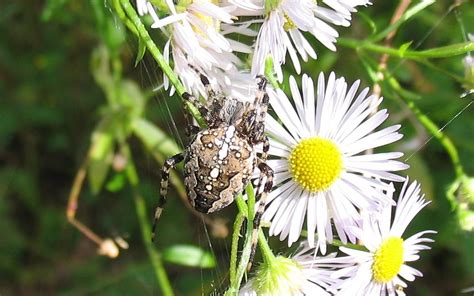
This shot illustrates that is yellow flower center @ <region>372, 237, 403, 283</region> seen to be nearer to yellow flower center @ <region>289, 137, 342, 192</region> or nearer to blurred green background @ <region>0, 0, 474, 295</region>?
yellow flower center @ <region>289, 137, 342, 192</region>

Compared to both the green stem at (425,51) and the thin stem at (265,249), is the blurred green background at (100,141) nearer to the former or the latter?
the green stem at (425,51)

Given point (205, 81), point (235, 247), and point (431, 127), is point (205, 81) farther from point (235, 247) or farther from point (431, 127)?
point (431, 127)

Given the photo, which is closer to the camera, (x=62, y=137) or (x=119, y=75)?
(x=119, y=75)

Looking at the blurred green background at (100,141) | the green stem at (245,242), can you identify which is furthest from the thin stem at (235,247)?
the blurred green background at (100,141)

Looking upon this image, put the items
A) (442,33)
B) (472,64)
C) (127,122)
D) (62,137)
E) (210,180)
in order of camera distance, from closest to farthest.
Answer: (210,180), (472,64), (127,122), (442,33), (62,137)

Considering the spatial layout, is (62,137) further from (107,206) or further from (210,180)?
(210,180)

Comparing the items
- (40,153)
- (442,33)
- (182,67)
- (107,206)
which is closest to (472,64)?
(182,67)

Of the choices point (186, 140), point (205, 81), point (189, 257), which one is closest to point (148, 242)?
point (189, 257)
